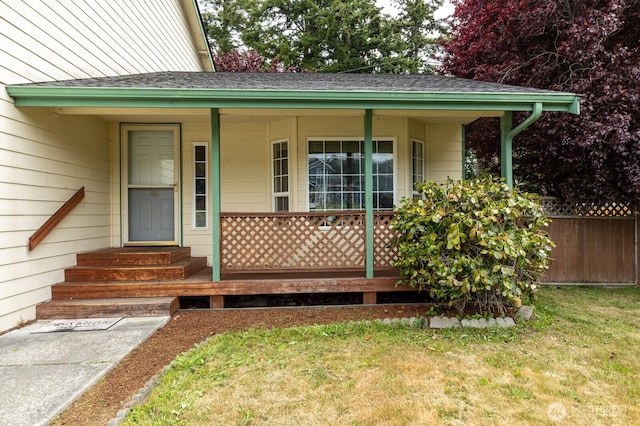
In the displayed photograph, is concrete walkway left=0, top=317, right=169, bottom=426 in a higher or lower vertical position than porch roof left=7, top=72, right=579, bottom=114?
lower

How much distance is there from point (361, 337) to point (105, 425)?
228 cm

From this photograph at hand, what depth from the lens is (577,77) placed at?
19.4ft

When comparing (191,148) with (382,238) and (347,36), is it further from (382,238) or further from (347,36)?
(347,36)

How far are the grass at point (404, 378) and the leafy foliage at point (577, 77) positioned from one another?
2.95 meters

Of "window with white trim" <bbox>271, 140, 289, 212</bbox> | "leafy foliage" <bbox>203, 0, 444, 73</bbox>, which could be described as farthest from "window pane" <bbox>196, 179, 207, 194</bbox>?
"leafy foliage" <bbox>203, 0, 444, 73</bbox>

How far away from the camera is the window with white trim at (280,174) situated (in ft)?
20.3

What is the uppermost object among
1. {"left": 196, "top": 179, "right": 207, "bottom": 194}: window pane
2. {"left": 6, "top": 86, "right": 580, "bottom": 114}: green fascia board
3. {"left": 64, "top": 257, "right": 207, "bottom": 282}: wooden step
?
{"left": 6, "top": 86, "right": 580, "bottom": 114}: green fascia board

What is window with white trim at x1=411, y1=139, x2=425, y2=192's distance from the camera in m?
6.32

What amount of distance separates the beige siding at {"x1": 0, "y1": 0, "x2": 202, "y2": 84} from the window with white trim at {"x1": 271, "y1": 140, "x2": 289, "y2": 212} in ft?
9.80

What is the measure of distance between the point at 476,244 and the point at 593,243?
14.3 ft

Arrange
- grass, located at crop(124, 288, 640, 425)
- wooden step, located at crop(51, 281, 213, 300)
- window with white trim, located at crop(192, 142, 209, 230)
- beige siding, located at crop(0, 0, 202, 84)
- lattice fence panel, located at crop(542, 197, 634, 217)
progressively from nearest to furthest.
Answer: grass, located at crop(124, 288, 640, 425), beige siding, located at crop(0, 0, 202, 84), wooden step, located at crop(51, 281, 213, 300), window with white trim, located at crop(192, 142, 209, 230), lattice fence panel, located at crop(542, 197, 634, 217)

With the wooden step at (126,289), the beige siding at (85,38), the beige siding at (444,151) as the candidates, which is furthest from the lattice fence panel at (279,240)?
the beige siding at (85,38)

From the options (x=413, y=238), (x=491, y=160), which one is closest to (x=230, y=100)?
(x=413, y=238)

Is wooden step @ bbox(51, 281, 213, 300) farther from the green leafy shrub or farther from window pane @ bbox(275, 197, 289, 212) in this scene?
the green leafy shrub
